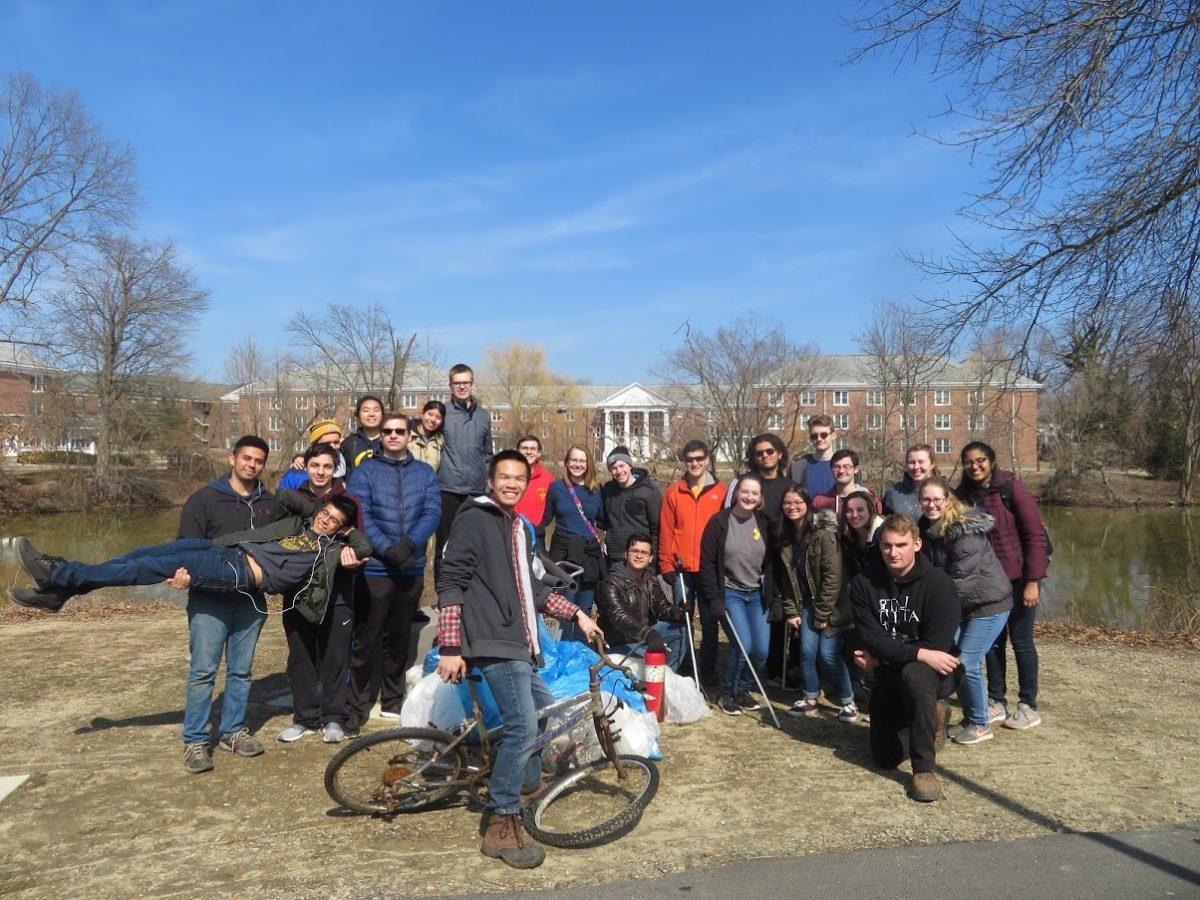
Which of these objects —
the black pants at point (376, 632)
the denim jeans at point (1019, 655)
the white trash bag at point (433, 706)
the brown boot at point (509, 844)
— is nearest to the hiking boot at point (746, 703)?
the denim jeans at point (1019, 655)

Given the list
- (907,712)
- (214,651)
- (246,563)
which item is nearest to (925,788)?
(907,712)

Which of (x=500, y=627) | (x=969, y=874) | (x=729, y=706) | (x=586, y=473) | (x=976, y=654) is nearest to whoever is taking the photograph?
(x=969, y=874)

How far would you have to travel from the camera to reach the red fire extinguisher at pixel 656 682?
18.5ft

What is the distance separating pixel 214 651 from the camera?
4.91m

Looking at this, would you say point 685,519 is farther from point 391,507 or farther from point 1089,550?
point 1089,550

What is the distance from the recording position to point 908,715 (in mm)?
4781

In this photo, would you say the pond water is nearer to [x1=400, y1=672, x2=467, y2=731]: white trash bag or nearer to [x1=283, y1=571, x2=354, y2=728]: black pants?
[x1=400, y1=672, x2=467, y2=731]: white trash bag

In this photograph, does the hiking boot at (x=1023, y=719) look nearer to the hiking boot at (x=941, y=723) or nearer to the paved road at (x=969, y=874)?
the hiking boot at (x=941, y=723)

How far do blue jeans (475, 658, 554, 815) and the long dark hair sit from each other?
2764mm

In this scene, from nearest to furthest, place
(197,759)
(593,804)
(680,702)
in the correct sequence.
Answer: (593,804) → (197,759) → (680,702)

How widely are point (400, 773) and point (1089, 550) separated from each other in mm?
23270

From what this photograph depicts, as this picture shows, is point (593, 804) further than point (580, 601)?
No

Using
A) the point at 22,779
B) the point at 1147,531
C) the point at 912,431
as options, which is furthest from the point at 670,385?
the point at 22,779

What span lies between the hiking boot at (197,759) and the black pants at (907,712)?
395 centimetres
